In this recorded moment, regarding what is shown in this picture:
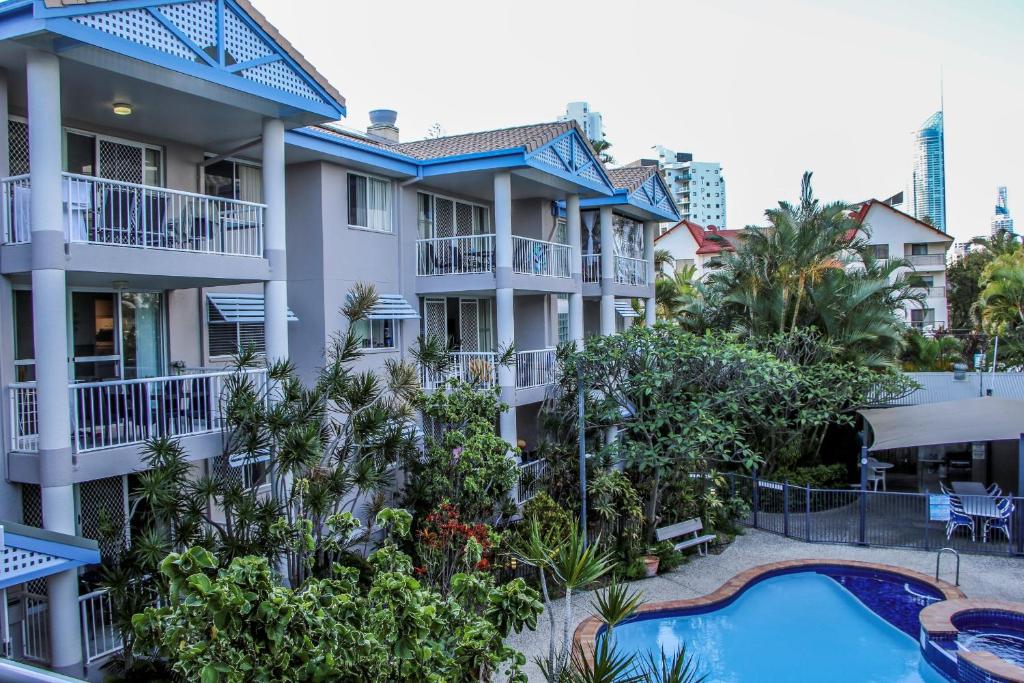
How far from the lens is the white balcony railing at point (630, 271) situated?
80.4ft

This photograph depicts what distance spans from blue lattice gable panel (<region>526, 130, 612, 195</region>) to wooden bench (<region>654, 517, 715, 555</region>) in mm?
8537

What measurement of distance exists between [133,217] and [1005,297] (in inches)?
1184

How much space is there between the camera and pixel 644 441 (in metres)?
18.2

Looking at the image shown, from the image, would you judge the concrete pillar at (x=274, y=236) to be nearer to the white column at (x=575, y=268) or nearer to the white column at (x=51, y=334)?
the white column at (x=51, y=334)

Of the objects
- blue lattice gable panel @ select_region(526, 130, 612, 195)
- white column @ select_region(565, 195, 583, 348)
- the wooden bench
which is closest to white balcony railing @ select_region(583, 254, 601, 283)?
white column @ select_region(565, 195, 583, 348)

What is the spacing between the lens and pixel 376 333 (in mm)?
17781

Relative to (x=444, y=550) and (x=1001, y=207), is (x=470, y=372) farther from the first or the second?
(x=1001, y=207)

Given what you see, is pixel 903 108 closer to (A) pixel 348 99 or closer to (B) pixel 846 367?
(B) pixel 846 367

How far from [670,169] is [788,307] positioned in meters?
114

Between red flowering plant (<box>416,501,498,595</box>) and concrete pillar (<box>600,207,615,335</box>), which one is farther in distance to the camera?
concrete pillar (<box>600,207,615,335</box>)

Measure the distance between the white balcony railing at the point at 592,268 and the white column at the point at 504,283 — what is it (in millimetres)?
5902

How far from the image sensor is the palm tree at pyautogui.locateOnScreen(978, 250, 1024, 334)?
29.3 metres

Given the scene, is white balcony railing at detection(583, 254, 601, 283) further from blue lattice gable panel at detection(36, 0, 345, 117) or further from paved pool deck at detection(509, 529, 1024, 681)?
blue lattice gable panel at detection(36, 0, 345, 117)

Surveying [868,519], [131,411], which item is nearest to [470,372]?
[131,411]
